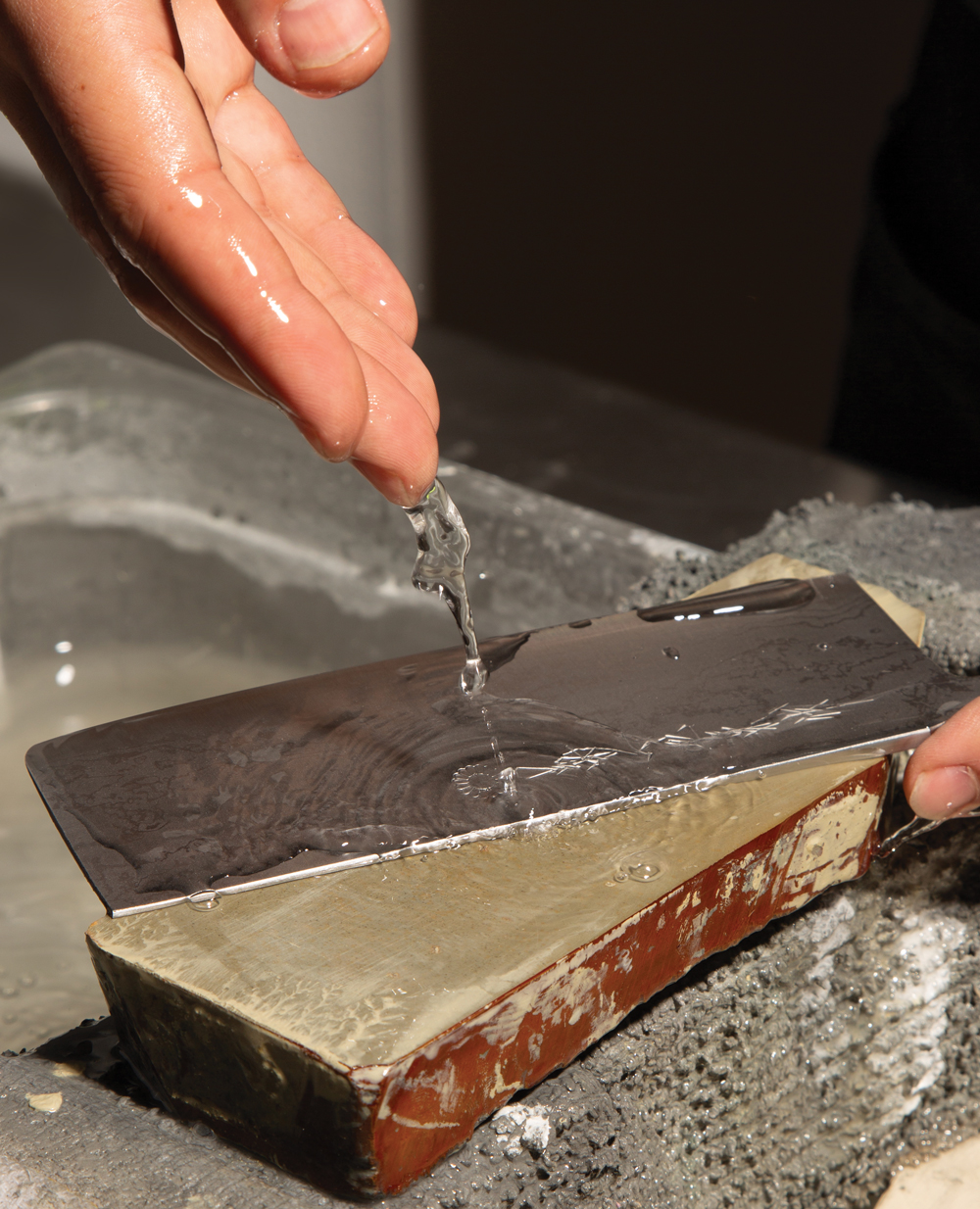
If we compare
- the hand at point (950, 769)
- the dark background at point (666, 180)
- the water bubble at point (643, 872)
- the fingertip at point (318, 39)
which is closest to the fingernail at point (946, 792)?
the hand at point (950, 769)

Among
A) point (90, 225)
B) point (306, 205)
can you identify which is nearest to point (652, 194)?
point (306, 205)

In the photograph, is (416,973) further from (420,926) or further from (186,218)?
(186,218)

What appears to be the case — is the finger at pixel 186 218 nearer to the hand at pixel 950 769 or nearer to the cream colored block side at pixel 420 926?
the cream colored block side at pixel 420 926

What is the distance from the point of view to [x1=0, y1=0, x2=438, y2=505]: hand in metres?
0.44

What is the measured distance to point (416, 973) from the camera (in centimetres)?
42

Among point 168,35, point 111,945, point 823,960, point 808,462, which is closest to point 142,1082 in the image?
point 111,945

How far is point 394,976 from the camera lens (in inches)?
16.3

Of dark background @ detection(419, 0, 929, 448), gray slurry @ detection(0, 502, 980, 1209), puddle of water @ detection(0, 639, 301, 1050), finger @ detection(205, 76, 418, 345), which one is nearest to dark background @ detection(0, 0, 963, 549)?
dark background @ detection(419, 0, 929, 448)

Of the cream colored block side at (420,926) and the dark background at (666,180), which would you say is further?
the dark background at (666,180)

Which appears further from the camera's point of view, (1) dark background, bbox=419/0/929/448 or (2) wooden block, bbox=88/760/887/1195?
(1) dark background, bbox=419/0/929/448

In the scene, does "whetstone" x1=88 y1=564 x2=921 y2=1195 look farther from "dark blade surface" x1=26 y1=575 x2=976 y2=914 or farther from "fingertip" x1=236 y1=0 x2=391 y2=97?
"fingertip" x1=236 y1=0 x2=391 y2=97

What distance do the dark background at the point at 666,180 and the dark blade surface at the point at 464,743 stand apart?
1.32m

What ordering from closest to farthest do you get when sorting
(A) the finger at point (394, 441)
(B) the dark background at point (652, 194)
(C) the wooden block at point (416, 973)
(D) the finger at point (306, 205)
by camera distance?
1. (C) the wooden block at point (416, 973)
2. (A) the finger at point (394, 441)
3. (D) the finger at point (306, 205)
4. (B) the dark background at point (652, 194)

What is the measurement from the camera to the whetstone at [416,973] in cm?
39
